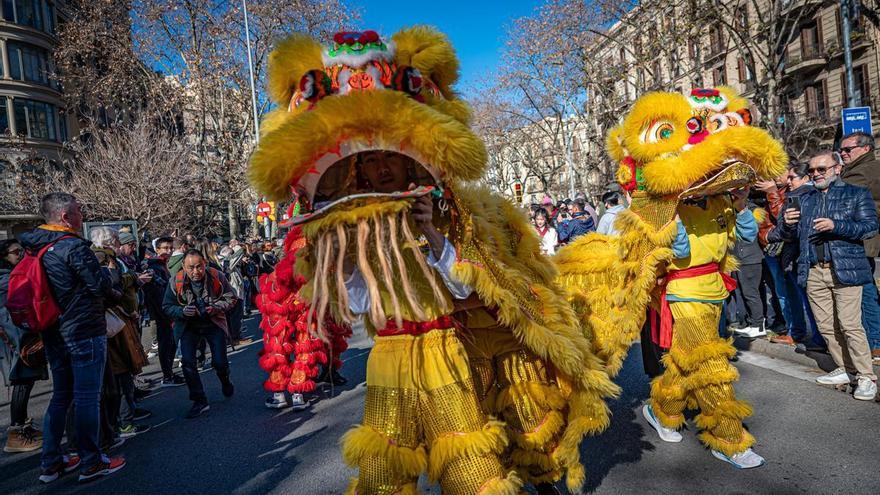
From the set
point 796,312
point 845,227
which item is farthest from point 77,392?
point 796,312

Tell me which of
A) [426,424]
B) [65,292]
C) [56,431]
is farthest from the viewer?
[56,431]

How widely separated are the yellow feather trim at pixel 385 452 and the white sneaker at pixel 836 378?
4.25 meters

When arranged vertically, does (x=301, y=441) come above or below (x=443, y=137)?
below

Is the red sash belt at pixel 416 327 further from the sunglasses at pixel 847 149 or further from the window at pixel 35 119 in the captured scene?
the window at pixel 35 119

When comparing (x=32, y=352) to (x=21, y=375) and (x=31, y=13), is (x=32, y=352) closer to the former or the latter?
(x=21, y=375)

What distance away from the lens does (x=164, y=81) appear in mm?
22641

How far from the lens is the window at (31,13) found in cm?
2948

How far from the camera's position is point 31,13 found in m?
30.6

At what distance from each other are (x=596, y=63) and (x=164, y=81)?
60.7 ft

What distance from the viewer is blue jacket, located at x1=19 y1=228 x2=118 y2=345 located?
3.64 meters

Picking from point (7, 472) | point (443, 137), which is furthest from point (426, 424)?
point (7, 472)

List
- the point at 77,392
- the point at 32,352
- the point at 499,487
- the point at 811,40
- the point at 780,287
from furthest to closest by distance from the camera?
the point at 811,40
the point at 780,287
the point at 32,352
the point at 77,392
the point at 499,487

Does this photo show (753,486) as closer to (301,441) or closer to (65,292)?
(301,441)

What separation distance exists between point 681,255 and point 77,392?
4310 mm
